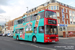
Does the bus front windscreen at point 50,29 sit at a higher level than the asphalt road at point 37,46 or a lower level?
higher

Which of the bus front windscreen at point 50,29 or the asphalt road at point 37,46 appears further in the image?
the bus front windscreen at point 50,29

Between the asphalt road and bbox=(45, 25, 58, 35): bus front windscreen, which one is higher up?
bbox=(45, 25, 58, 35): bus front windscreen

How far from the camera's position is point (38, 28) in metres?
12.2

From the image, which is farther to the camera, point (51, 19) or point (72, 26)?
point (72, 26)

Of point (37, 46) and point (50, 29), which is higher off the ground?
point (50, 29)

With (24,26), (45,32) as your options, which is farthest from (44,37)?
(24,26)

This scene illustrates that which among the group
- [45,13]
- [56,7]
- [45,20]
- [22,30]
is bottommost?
[22,30]

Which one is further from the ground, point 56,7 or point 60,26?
point 56,7

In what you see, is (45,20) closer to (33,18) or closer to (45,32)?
(45,32)

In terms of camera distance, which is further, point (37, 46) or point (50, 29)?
point (50, 29)

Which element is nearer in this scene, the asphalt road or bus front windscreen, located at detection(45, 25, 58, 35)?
the asphalt road

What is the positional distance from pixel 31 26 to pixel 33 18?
130 centimetres

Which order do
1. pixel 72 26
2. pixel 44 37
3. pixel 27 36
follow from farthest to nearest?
1. pixel 72 26
2. pixel 27 36
3. pixel 44 37

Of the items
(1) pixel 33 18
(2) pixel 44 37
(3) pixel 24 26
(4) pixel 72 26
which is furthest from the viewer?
(4) pixel 72 26
